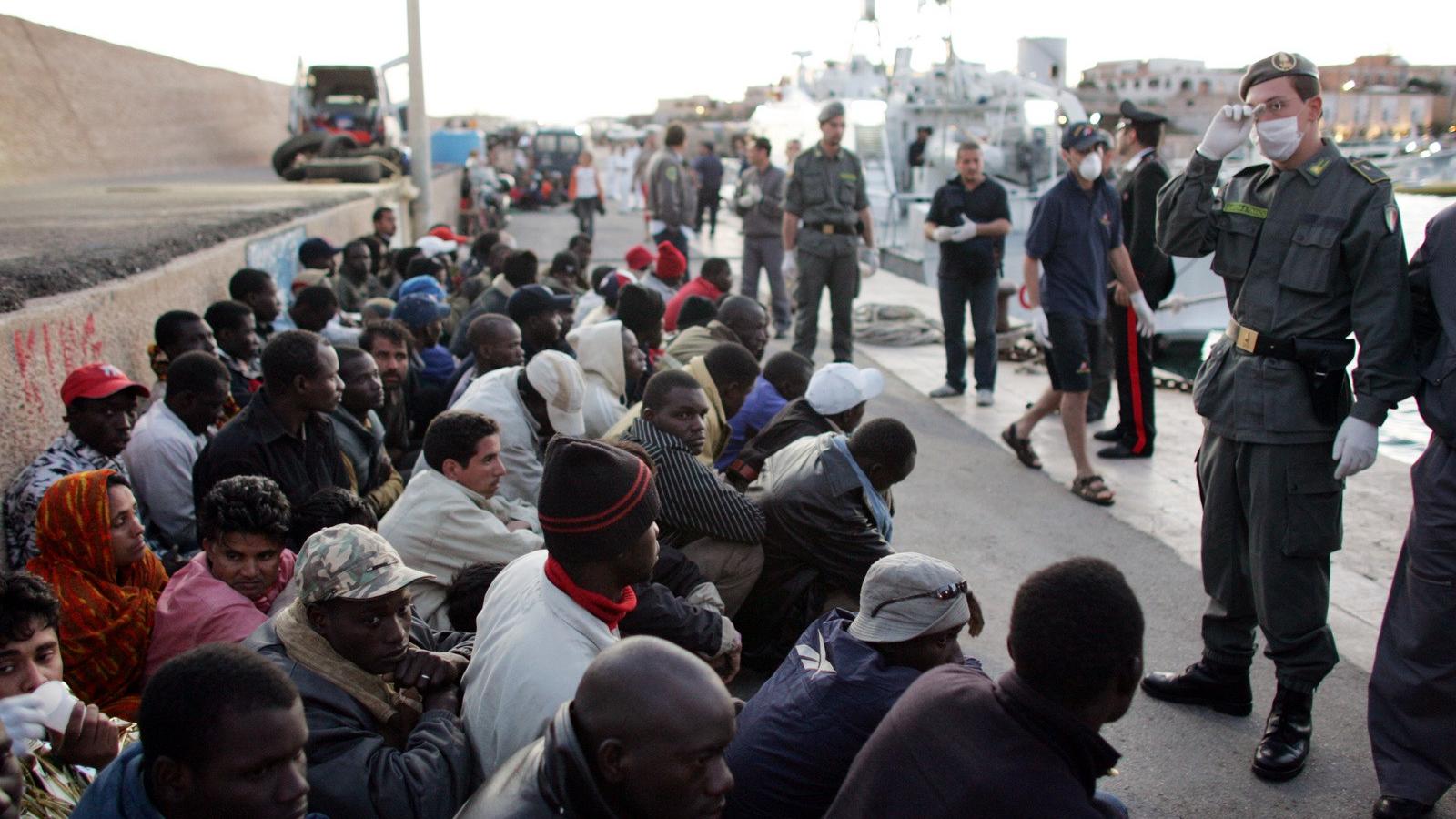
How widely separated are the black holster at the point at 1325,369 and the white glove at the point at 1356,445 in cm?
12

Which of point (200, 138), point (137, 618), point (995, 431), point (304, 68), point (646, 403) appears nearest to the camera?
point (137, 618)

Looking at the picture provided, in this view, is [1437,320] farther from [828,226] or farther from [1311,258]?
[828,226]

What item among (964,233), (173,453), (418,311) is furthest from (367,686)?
(964,233)

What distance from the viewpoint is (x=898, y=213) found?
1878 cm

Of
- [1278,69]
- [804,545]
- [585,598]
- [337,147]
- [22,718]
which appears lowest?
[804,545]

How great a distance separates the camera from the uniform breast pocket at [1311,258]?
12.0 ft

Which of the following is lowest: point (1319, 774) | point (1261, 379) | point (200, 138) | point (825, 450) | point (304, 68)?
point (1319, 774)

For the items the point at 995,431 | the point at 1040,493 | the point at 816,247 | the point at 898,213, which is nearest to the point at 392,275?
the point at 816,247

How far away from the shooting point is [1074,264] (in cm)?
682

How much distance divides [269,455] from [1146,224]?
5.40 metres

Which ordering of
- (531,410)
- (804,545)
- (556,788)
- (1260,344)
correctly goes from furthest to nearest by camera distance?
(531,410) → (804,545) → (1260,344) → (556,788)

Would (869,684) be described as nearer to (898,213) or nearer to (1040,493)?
(1040,493)

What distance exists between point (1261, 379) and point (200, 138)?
22.7 m

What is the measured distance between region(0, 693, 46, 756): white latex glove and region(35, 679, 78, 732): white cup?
17 mm
